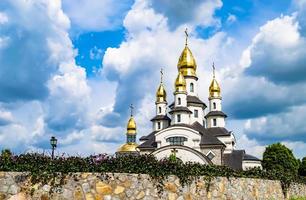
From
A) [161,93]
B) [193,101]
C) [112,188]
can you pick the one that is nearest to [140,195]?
[112,188]

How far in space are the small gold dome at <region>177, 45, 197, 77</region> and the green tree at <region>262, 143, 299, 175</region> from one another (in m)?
17.4

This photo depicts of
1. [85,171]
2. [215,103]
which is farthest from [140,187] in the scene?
[215,103]

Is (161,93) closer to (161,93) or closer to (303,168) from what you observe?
(161,93)

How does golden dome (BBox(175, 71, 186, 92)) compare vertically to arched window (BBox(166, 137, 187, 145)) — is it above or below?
above

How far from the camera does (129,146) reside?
62.2 meters

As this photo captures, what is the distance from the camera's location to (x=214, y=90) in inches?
2350

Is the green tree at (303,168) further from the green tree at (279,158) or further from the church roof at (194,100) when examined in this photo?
the church roof at (194,100)

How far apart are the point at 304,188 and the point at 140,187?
1632 cm

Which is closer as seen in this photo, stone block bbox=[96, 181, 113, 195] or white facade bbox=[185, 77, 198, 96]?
stone block bbox=[96, 181, 113, 195]

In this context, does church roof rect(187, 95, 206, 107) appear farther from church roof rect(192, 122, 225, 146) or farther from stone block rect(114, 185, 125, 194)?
stone block rect(114, 185, 125, 194)

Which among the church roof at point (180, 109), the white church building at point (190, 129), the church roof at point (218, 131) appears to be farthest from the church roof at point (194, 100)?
the church roof at point (218, 131)

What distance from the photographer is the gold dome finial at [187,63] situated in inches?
2276

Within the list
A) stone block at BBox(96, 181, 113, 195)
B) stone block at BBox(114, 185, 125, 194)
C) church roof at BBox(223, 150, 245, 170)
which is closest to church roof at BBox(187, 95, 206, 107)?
church roof at BBox(223, 150, 245, 170)

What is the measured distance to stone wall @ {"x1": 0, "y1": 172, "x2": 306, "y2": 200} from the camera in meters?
10.0
